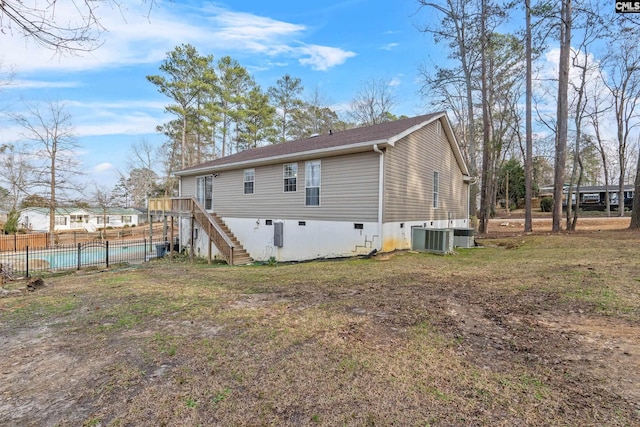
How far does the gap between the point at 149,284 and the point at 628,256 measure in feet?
37.5

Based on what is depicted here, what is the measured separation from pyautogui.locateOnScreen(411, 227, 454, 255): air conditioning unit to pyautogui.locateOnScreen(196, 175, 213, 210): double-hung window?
1053 cm

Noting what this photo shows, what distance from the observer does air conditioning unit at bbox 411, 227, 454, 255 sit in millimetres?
10391

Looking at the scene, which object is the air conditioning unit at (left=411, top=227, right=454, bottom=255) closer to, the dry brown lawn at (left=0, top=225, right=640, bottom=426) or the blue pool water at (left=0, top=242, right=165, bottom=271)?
the dry brown lawn at (left=0, top=225, right=640, bottom=426)

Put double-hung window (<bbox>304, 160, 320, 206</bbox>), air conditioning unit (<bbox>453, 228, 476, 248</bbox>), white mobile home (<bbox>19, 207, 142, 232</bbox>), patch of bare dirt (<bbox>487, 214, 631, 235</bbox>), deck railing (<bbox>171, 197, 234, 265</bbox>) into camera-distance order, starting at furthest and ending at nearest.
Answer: white mobile home (<bbox>19, 207, 142, 232</bbox>) → patch of bare dirt (<bbox>487, 214, 631, 235</bbox>) → deck railing (<bbox>171, 197, 234, 265</bbox>) → air conditioning unit (<bbox>453, 228, 476, 248</bbox>) → double-hung window (<bbox>304, 160, 320, 206</bbox>)

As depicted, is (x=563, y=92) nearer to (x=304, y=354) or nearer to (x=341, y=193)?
(x=341, y=193)

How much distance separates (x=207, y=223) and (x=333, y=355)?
39.5ft

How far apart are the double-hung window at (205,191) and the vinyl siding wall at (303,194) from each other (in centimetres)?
48

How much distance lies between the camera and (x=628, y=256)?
25.8 ft

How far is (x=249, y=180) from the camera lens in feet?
47.1

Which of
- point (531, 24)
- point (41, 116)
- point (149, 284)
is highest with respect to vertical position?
point (531, 24)

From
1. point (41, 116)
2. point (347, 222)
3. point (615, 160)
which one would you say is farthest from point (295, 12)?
point (615, 160)

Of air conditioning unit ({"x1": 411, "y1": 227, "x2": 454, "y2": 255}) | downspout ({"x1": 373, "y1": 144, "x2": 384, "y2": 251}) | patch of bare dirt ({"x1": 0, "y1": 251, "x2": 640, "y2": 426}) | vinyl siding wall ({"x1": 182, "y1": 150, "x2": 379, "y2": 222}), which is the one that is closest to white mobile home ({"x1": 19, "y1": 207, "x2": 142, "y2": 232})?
vinyl siding wall ({"x1": 182, "y1": 150, "x2": 379, "y2": 222})

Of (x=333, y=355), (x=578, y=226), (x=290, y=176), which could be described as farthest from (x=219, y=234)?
(x=578, y=226)

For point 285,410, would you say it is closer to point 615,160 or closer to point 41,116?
point 41,116
